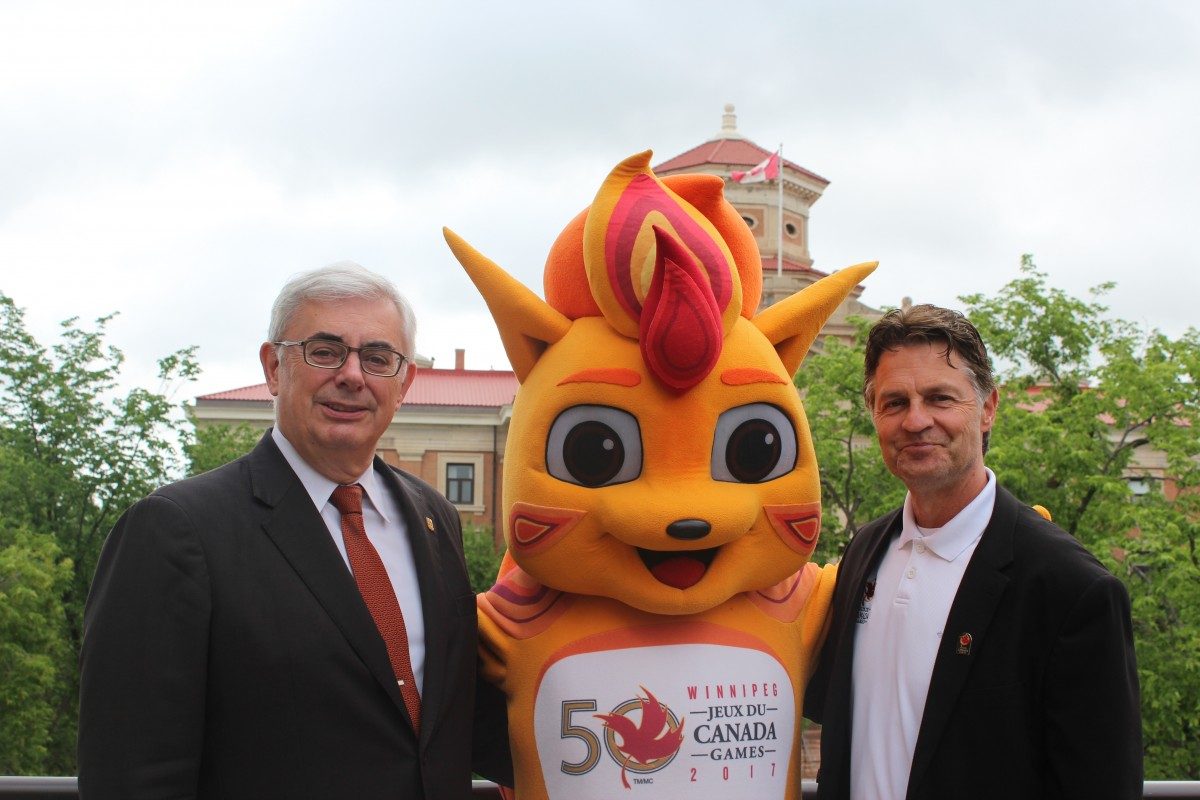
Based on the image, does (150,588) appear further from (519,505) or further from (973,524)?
(973,524)

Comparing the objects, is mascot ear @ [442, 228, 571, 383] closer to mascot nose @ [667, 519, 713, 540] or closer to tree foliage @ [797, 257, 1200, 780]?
mascot nose @ [667, 519, 713, 540]

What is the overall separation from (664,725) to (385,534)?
3.85 ft

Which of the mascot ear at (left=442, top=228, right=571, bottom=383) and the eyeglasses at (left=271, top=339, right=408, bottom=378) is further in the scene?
the mascot ear at (left=442, top=228, right=571, bottom=383)

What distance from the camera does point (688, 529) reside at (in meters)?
3.81

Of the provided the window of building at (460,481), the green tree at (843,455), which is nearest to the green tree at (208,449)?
the green tree at (843,455)

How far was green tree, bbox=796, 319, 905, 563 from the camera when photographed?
21516 mm

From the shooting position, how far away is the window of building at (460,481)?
3688 centimetres

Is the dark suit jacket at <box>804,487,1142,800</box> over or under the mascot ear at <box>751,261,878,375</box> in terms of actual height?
under

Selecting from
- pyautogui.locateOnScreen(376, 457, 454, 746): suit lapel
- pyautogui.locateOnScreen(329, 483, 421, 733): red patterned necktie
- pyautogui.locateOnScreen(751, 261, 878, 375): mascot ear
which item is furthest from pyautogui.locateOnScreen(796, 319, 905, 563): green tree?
pyautogui.locateOnScreen(329, 483, 421, 733): red patterned necktie

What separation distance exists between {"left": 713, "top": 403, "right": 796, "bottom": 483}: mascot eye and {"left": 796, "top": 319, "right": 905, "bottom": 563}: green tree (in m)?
17.4

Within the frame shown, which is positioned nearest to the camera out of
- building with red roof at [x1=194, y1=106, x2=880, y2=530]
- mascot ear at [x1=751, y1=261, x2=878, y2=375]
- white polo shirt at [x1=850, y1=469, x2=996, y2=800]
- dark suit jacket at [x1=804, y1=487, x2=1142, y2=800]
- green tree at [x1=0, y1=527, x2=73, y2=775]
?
dark suit jacket at [x1=804, y1=487, x2=1142, y2=800]

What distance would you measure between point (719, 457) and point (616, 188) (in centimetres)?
103

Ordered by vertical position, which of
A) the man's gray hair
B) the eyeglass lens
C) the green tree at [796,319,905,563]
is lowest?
the eyeglass lens

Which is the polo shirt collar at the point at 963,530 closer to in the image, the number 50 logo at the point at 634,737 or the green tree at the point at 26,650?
the number 50 logo at the point at 634,737
